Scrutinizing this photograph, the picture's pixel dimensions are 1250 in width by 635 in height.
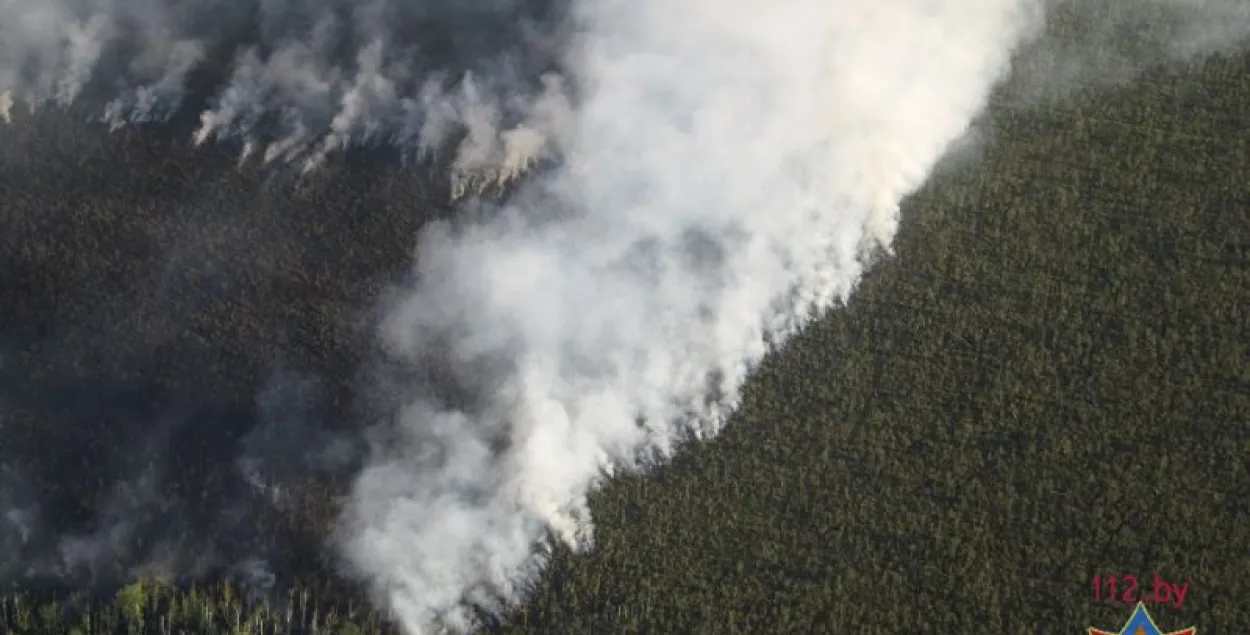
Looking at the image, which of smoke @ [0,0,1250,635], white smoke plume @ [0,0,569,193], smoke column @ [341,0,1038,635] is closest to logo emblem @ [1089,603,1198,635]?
smoke column @ [341,0,1038,635]

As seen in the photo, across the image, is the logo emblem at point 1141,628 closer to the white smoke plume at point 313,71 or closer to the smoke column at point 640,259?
the smoke column at point 640,259

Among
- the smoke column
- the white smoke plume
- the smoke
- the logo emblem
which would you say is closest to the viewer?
the logo emblem

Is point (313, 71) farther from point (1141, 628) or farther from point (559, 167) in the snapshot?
point (1141, 628)

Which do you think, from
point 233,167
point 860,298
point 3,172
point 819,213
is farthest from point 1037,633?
point 3,172

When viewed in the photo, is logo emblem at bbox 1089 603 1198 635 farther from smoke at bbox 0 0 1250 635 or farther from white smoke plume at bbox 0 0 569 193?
white smoke plume at bbox 0 0 569 193

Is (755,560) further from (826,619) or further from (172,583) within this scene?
(172,583)

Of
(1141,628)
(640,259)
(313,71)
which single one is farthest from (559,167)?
(1141,628)
